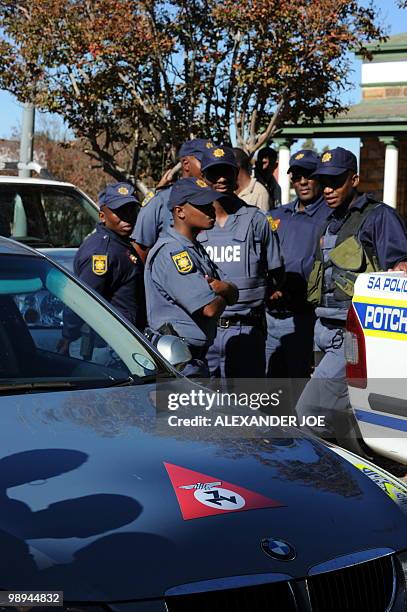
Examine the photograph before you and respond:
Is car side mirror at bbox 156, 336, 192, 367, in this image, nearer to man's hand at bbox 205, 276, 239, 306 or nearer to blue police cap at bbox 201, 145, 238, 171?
man's hand at bbox 205, 276, 239, 306

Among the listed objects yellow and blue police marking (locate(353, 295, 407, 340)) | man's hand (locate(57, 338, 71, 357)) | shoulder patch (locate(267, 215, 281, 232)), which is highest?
shoulder patch (locate(267, 215, 281, 232))

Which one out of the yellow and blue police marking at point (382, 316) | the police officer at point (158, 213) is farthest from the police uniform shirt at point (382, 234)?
the police officer at point (158, 213)

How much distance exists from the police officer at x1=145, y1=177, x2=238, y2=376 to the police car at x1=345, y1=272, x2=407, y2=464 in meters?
0.68

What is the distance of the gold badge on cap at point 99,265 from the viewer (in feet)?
20.0

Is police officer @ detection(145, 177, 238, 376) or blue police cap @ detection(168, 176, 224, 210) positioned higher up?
blue police cap @ detection(168, 176, 224, 210)

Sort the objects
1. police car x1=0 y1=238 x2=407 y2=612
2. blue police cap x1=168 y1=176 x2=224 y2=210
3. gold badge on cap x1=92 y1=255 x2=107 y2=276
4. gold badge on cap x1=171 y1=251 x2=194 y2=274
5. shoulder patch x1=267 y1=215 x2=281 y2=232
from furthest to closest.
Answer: shoulder patch x1=267 y1=215 x2=281 y2=232 → gold badge on cap x1=92 y1=255 x2=107 y2=276 → blue police cap x1=168 y1=176 x2=224 y2=210 → gold badge on cap x1=171 y1=251 x2=194 y2=274 → police car x1=0 y1=238 x2=407 y2=612

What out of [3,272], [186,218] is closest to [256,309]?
[186,218]

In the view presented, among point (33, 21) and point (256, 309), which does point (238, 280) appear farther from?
point (33, 21)

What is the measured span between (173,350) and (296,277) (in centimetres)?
322

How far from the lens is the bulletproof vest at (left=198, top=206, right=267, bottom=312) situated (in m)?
6.19

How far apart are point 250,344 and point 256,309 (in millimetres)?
219

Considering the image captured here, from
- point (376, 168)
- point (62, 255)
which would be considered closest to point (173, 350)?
point (62, 255)

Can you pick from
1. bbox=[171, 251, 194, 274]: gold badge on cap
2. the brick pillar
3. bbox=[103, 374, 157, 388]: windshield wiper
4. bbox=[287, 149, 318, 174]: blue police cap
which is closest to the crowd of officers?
bbox=[171, 251, 194, 274]: gold badge on cap

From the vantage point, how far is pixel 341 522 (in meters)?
2.88
